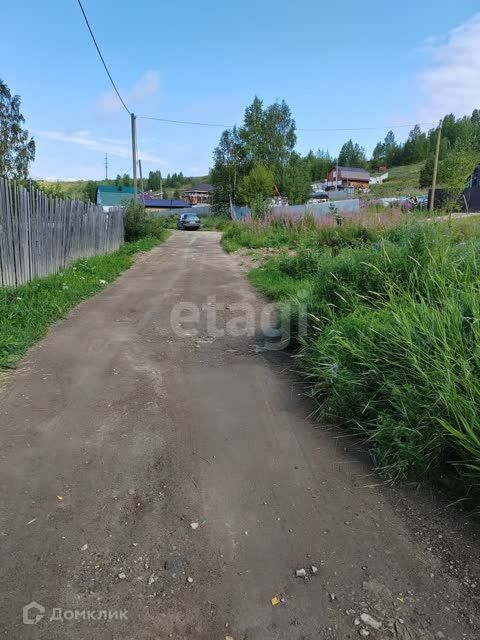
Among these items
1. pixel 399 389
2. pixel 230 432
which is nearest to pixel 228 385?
pixel 230 432

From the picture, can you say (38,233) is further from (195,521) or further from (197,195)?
(197,195)

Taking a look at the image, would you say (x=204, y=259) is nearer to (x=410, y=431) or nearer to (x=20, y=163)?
(x=410, y=431)

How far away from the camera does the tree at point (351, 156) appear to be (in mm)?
116275

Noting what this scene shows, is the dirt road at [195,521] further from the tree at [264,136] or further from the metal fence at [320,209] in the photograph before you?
the tree at [264,136]

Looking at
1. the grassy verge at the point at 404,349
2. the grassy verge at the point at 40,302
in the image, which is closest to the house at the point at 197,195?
the grassy verge at the point at 40,302

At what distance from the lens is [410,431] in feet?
8.73

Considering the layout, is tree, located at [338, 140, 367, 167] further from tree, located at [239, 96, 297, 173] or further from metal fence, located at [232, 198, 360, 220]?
metal fence, located at [232, 198, 360, 220]

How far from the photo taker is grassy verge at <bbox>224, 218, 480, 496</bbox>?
258cm

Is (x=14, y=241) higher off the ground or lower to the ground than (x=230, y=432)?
higher

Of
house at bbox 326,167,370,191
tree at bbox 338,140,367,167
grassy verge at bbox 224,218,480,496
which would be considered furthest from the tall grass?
tree at bbox 338,140,367,167

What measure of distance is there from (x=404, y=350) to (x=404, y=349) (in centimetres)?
8

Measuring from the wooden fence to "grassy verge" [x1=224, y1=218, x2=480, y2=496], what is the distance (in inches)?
182

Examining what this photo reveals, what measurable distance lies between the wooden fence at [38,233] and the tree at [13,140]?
2189cm

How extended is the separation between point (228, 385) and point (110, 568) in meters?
2.23
